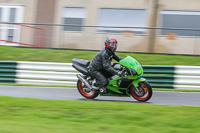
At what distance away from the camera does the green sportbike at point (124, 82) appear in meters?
8.30

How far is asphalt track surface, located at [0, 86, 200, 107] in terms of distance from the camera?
9033 mm

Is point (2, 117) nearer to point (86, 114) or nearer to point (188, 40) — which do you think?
point (86, 114)

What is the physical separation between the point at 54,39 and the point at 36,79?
3224mm

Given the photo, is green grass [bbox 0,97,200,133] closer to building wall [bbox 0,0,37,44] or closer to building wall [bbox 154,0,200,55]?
building wall [bbox 154,0,200,55]

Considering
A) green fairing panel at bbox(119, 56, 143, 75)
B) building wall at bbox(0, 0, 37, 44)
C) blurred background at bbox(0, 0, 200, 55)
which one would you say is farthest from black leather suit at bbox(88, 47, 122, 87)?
building wall at bbox(0, 0, 37, 44)

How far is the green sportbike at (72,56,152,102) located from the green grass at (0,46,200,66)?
16.5 ft

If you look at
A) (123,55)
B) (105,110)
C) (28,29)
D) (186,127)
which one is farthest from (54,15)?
(186,127)

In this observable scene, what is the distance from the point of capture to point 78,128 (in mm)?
5727

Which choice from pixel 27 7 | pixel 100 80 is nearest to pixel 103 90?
pixel 100 80

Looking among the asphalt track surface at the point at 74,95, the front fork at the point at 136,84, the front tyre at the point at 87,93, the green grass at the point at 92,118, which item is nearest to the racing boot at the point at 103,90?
the front tyre at the point at 87,93

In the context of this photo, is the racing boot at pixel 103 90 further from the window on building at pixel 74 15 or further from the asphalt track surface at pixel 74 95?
the window on building at pixel 74 15

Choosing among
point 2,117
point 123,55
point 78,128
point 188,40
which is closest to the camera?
point 78,128

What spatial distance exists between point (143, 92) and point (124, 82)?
20.1 inches

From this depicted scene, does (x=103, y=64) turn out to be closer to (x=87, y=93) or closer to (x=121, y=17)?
(x=87, y=93)
